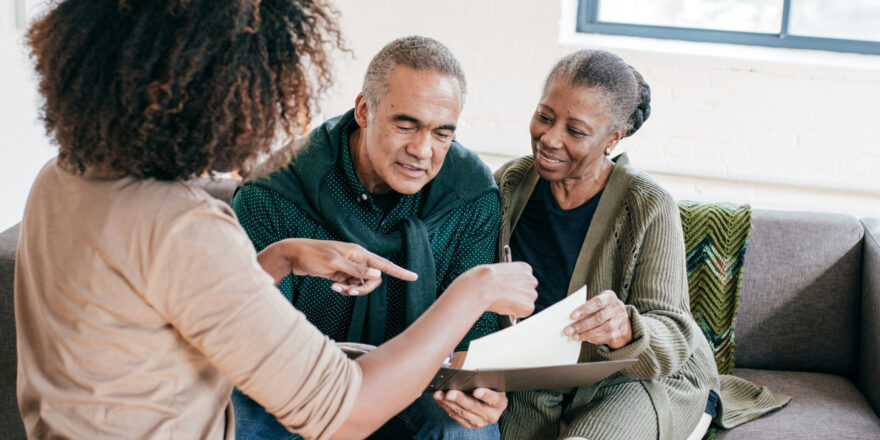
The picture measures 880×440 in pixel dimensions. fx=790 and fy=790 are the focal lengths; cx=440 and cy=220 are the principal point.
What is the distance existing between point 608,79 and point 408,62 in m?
0.49

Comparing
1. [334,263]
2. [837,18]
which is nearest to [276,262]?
[334,263]

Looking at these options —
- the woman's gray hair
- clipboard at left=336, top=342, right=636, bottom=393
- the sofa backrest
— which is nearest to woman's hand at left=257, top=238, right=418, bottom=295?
clipboard at left=336, top=342, right=636, bottom=393

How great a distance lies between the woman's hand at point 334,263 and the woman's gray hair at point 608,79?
742 millimetres

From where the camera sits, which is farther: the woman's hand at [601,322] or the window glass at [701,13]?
the window glass at [701,13]

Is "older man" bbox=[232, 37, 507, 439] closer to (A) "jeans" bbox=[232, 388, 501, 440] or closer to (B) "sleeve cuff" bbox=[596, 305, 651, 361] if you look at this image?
(A) "jeans" bbox=[232, 388, 501, 440]

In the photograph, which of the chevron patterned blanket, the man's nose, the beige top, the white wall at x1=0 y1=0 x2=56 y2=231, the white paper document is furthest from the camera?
the white wall at x1=0 y1=0 x2=56 y2=231

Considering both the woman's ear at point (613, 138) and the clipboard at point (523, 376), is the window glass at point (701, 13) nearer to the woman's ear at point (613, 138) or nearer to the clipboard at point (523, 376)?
the woman's ear at point (613, 138)

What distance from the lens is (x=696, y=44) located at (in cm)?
383

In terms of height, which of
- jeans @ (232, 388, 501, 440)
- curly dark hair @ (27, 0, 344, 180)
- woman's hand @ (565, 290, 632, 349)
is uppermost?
curly dark hair @ (27, 0, 344, 180)

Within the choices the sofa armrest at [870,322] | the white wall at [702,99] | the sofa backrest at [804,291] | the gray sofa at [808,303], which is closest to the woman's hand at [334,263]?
the gray sofa at [808,303]

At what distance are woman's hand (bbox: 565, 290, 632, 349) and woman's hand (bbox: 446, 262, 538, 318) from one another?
0.74ft

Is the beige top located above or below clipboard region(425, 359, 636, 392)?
above

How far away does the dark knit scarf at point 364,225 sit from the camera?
6.31 feet

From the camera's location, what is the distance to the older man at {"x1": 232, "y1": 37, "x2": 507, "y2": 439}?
1.83 m
